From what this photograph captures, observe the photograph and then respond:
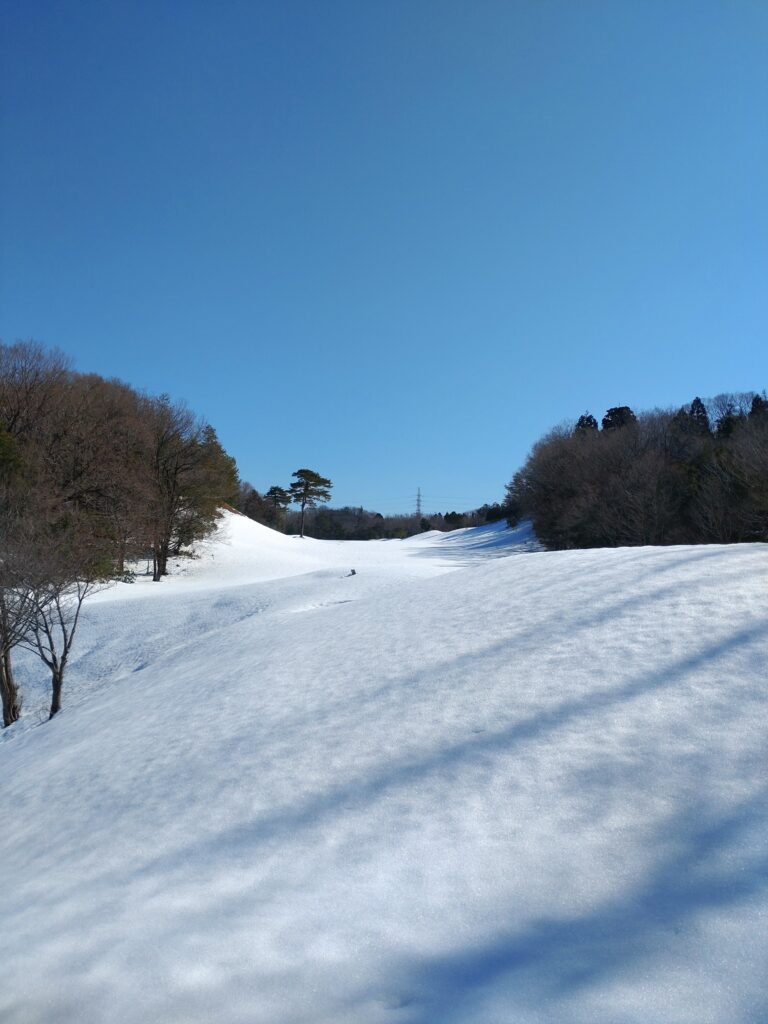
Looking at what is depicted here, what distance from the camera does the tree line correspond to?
78.1ft

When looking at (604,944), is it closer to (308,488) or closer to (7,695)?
(7,695)

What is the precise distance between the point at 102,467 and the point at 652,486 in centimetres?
2531

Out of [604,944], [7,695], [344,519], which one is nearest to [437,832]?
[604,944]

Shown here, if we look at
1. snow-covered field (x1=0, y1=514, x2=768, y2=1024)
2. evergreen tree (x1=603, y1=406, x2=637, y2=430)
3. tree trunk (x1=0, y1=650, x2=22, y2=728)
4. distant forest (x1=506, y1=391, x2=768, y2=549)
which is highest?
evergreen tree (x1=603, y1=406, x2=637, y2=430)

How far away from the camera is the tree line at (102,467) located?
23797mm

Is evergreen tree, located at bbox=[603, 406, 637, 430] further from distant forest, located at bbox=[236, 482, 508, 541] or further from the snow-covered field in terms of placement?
the snow-covered field

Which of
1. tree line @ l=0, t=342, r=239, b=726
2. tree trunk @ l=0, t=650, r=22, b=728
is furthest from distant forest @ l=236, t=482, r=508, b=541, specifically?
tree trunk @ l=0, t=650, r=22, b=728

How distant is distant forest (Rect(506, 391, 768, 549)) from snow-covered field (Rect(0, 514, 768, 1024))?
1800 cm

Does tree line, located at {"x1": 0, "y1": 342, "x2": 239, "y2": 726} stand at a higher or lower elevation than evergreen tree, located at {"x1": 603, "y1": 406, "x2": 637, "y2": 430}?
lower

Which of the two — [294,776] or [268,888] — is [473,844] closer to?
[268,888]

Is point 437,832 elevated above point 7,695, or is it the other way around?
point 437,832

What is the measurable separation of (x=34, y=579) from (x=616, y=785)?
1228cm

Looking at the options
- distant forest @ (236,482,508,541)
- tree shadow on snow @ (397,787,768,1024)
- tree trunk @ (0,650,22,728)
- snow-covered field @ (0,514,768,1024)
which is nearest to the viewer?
tree shadow on snow @ (397,787,768,1024)

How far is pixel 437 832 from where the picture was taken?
396 cm
